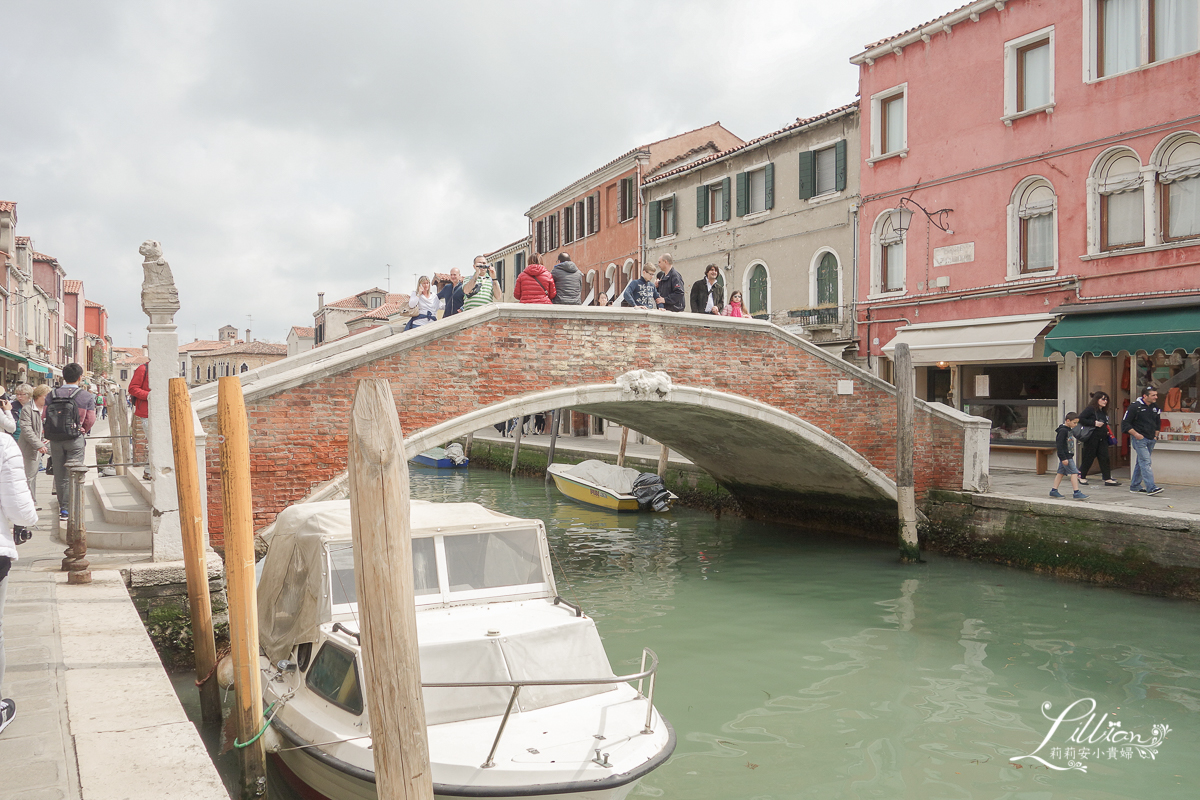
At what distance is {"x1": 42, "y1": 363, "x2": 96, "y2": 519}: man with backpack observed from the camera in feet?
22.1

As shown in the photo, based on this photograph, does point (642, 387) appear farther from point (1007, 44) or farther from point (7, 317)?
point (7, 317)

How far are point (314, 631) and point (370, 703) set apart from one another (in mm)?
2365

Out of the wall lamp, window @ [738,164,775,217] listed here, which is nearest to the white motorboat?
the wall lamp

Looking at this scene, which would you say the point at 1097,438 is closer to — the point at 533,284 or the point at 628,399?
the point at 628,399

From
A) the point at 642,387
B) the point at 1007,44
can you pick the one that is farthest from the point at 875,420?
the point at 1007,44

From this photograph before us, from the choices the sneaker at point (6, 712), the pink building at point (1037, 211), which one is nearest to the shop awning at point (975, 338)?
the pink building at point (1037, 211)

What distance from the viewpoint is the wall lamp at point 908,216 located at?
468 inches

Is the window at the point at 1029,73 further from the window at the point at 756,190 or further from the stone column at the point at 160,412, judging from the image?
the stone column at the point at 160,412

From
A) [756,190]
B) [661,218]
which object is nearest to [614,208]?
[661,218]

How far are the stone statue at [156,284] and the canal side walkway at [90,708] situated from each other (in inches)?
72.7

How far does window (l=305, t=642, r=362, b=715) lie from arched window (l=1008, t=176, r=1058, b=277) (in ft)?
34.8

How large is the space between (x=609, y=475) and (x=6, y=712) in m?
11.9

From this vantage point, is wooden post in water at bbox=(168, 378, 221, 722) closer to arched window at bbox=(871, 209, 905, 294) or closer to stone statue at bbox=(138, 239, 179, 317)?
stone statue at bbox=(138, 239, 179, 317)

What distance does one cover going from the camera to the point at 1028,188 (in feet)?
→ 39.2
